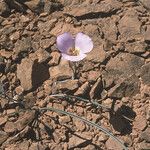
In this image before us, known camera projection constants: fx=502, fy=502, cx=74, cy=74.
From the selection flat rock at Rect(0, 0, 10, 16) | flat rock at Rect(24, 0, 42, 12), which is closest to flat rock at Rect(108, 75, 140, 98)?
flat rock at Rect(24, 0, 42, 12)

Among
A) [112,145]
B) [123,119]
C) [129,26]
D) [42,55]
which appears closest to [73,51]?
[42,55]

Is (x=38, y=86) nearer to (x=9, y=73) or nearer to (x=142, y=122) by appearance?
(x=9, y=73)

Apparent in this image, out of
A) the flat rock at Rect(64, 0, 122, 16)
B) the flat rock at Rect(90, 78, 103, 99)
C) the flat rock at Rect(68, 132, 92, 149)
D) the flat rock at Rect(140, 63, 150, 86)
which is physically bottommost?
the flat rock at Rect(68, 132, 92, 149)

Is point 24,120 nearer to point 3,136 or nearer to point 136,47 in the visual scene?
point 3,136

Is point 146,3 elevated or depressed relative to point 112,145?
elevated

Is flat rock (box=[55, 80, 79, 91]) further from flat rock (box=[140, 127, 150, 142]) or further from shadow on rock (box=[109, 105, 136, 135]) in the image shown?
flat rock (box=[140, 127, 150, 142])

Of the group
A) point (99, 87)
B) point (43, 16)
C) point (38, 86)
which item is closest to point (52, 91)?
point (38, 86)

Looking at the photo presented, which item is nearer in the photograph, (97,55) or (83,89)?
(83,89)
